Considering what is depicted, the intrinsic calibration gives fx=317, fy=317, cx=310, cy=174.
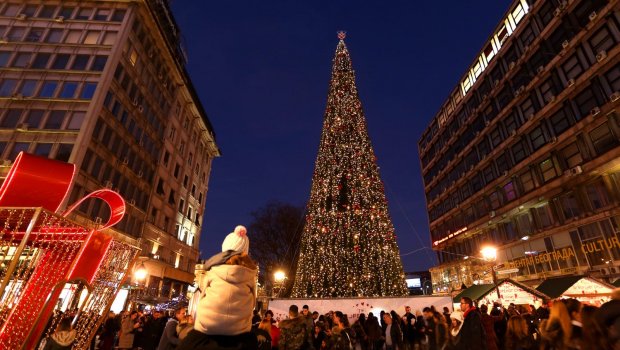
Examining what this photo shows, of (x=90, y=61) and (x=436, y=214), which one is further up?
(x=90, y=61)

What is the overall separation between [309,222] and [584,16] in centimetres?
2420

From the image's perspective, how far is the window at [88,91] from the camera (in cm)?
2412

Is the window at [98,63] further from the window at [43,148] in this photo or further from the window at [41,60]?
the window at [43,148]

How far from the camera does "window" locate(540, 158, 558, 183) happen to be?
24984 millimetres

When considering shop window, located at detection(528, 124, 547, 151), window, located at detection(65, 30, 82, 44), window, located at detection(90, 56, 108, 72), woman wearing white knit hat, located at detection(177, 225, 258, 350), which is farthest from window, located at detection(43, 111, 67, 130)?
shop window, located at detection(528, 124, 547, 151)

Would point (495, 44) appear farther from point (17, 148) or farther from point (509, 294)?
point (17, 148)

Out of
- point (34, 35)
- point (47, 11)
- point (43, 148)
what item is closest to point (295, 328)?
point (43, 148)

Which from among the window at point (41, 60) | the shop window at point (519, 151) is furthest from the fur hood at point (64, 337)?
the shop window at point (519, 151)

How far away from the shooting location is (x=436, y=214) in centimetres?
4575

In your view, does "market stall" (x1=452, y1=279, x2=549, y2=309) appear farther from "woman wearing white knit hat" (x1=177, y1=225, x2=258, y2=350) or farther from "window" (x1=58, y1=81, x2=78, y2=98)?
"window" (x1=58, y1=81, x2=78, y2=98)

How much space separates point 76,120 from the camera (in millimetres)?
23328

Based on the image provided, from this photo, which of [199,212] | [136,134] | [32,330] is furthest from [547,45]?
[199,212]

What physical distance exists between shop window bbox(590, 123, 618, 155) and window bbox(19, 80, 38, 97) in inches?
1604

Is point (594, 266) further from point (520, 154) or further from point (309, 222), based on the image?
point (309, 222)
